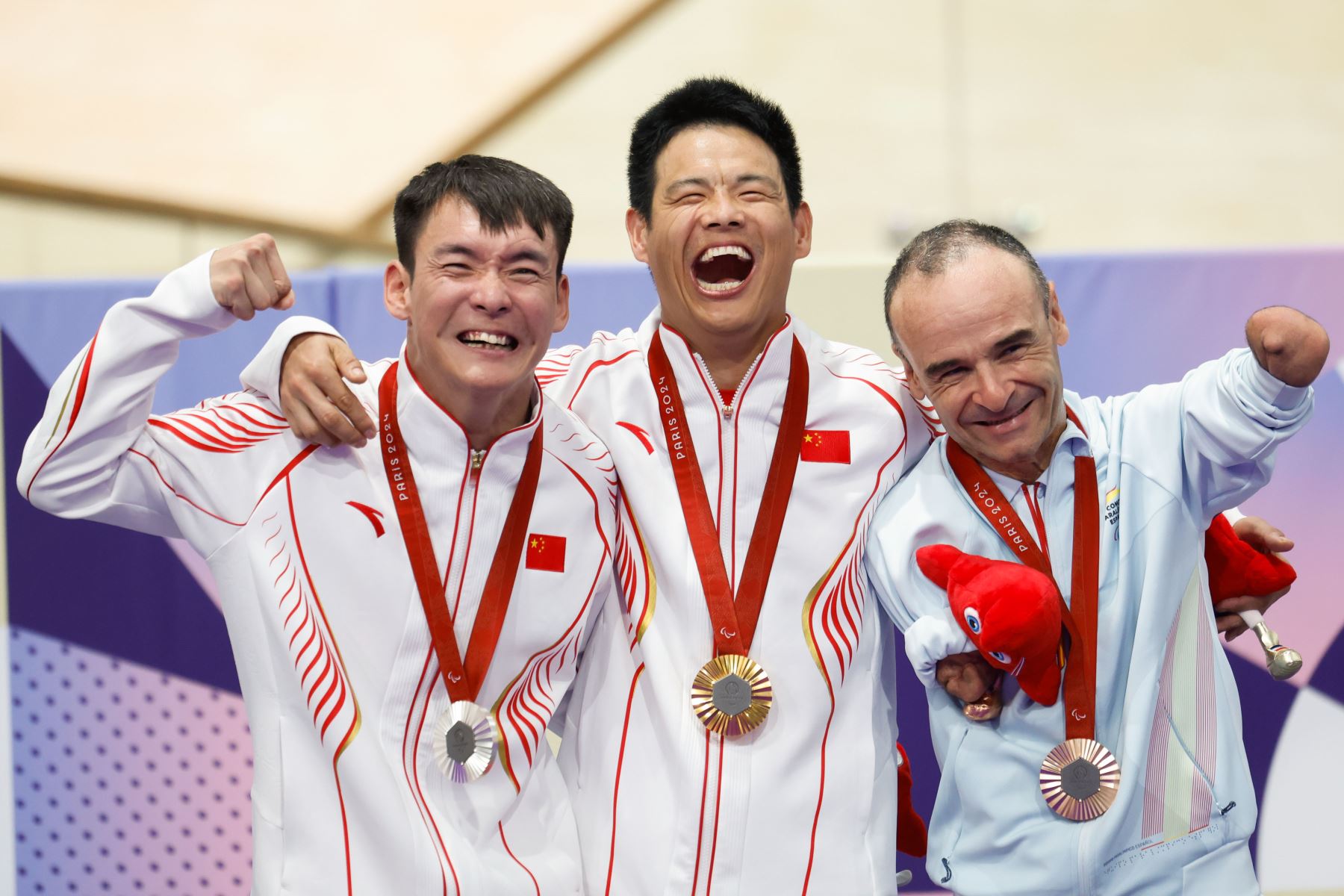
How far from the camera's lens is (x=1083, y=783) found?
2211 millimetres

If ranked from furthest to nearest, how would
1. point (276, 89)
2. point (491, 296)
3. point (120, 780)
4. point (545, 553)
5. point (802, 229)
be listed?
point (276, 89), point (120, 780), point (802, 229), point (545, 553), point (491, 296)

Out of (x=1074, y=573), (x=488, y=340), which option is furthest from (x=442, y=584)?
(x=1074, y=573)

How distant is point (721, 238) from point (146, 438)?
1180 millimetres

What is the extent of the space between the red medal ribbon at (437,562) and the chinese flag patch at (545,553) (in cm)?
2

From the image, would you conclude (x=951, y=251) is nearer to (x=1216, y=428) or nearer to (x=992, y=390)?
(x=992, y=390)

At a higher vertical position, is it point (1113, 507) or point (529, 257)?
point (529, 257)

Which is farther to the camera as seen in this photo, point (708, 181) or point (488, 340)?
point (708, 181)

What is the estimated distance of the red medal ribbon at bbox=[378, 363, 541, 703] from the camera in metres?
2.31

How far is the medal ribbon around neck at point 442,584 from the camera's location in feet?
7.55

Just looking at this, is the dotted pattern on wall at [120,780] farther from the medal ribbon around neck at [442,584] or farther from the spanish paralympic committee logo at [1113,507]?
the spanish paralympic committee logo at [1113,507]

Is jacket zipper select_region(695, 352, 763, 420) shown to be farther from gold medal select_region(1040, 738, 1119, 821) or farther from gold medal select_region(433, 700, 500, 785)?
gold medal select_region(1040, 738, 1119, 821)

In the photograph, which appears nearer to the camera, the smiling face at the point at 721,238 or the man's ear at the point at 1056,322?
the man's ear at the point at 1056,322

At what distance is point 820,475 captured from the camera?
2.55 metres

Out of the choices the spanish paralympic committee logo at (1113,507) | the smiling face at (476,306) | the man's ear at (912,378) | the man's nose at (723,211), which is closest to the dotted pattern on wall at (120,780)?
the smiling face at (476,306)
